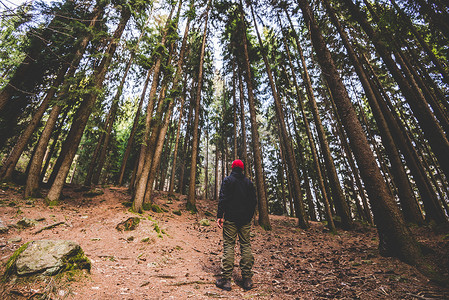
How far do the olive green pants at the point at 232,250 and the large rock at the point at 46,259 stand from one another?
266 centimetres

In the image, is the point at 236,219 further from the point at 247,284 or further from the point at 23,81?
the point at 23,81

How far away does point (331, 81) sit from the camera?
5641mm

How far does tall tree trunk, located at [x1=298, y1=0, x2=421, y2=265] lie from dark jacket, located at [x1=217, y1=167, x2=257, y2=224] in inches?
130

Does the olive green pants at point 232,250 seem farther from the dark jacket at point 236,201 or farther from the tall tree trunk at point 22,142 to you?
the tall tree trunk at point 22,142

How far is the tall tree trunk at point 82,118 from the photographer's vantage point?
7782mm

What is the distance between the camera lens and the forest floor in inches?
112

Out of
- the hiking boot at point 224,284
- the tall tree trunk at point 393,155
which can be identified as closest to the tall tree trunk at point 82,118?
the hiking boot at point 224,284

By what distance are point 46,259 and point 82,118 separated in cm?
807

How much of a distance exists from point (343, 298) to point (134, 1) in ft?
45.5

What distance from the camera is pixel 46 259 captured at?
278 centimetres

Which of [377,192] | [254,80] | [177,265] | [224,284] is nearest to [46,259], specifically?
[177,265]

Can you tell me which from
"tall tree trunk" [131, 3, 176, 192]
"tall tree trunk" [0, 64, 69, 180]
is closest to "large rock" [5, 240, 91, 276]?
"tall tree trunk" [131, 3, 176, 192]

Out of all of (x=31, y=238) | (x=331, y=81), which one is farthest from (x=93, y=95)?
(x=331, y=81)

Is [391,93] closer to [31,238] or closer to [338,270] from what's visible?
[338,270]
